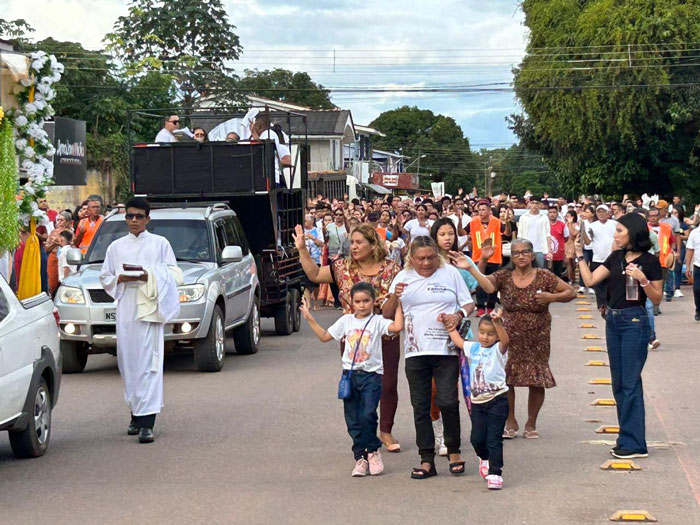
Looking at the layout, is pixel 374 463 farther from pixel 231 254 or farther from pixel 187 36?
pixel 187 36

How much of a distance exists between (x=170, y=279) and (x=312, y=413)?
76.0 inches

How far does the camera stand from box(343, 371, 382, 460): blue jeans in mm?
8352

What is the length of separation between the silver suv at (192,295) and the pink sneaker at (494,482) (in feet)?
21.1

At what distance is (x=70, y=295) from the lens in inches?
552

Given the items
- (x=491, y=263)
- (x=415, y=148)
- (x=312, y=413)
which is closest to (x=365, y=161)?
(x=415, y=148)

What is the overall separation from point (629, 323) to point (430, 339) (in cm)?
164

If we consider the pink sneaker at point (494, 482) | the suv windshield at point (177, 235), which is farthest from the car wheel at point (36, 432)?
the suv windshield at point (177, 235)

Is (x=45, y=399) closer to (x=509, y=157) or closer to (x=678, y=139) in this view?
(x=678, y=139)

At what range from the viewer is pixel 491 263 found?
813 inches

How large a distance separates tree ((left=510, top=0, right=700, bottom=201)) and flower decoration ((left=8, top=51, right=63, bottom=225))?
32.4 m

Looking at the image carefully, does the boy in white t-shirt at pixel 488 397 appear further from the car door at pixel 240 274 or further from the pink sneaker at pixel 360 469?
the car door at pixel 240 274

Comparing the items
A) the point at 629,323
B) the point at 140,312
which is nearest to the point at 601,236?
the point at 629,323

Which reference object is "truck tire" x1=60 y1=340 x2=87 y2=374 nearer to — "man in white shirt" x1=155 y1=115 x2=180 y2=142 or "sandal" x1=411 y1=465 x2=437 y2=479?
"man in white shirt" x1=155 y1=115 x2=180 y2=142

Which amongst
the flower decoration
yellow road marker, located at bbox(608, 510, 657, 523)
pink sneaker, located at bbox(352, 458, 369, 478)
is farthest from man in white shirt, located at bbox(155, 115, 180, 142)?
yellow road marker, located at bbox(608, 510, 657, 523)
